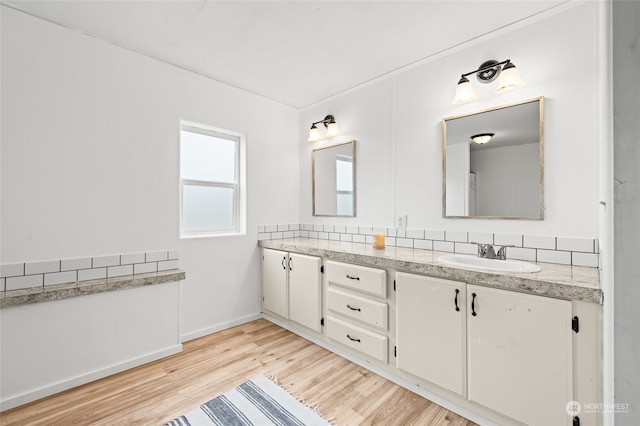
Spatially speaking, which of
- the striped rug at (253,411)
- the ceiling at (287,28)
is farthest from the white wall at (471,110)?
the striped rug at (253,411)

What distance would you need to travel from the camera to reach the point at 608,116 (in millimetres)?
739

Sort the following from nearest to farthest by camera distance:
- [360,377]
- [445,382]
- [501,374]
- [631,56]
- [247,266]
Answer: [631,56], [501,374], [445,382], [360,377], [247,266]

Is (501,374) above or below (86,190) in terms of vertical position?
below

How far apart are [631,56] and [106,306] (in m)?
3.04

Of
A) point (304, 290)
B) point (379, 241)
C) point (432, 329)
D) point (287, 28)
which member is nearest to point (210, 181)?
point (304, 290)

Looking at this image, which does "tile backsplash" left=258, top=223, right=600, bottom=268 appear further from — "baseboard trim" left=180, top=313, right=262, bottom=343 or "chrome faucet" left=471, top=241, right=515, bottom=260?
"baseboard trim" left=180, top=313, right=262, bottom=343

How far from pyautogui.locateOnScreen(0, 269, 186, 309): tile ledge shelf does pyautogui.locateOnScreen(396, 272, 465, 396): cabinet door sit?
6.23ft

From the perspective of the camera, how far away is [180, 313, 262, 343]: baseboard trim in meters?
2.80

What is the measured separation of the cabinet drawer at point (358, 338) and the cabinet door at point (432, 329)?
0.15 m

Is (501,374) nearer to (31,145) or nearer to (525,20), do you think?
(525,20)

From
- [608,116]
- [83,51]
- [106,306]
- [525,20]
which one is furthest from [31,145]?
[525,20]
